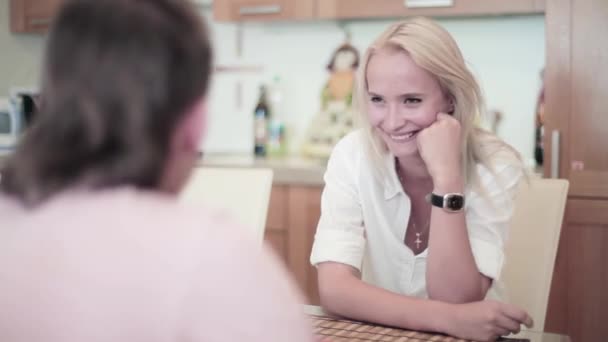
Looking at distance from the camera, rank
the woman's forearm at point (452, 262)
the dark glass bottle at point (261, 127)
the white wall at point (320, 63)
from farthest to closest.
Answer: the dark glass bottle at point (261, 127) < the white wall at point (320, 63) < the woman's forearm at point (452, 262)

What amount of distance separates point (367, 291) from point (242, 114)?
2.35m

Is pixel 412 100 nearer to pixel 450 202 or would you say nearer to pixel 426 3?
pixel 450 202

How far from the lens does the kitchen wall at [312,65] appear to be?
10.5 ft

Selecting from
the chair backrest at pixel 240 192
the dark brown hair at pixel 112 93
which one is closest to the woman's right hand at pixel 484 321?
the chair backrest at pixel 240 192

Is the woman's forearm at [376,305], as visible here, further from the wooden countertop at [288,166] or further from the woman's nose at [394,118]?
the wooden countertop at [288,166]

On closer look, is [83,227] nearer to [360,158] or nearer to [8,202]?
[8,202]

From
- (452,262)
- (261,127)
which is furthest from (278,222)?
(452,262)

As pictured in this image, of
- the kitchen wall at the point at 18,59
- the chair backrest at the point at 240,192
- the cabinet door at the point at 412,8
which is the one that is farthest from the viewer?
the kitchen wall at the point at 18,59

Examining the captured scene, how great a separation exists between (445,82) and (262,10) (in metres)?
1.77

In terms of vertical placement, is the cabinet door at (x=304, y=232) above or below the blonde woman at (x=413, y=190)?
below

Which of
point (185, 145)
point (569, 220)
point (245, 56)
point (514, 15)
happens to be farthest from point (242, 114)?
point (185, 145)

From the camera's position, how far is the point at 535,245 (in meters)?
1.64

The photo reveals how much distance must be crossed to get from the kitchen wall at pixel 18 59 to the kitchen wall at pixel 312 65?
73 millimetres

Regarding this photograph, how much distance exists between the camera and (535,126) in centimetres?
315
